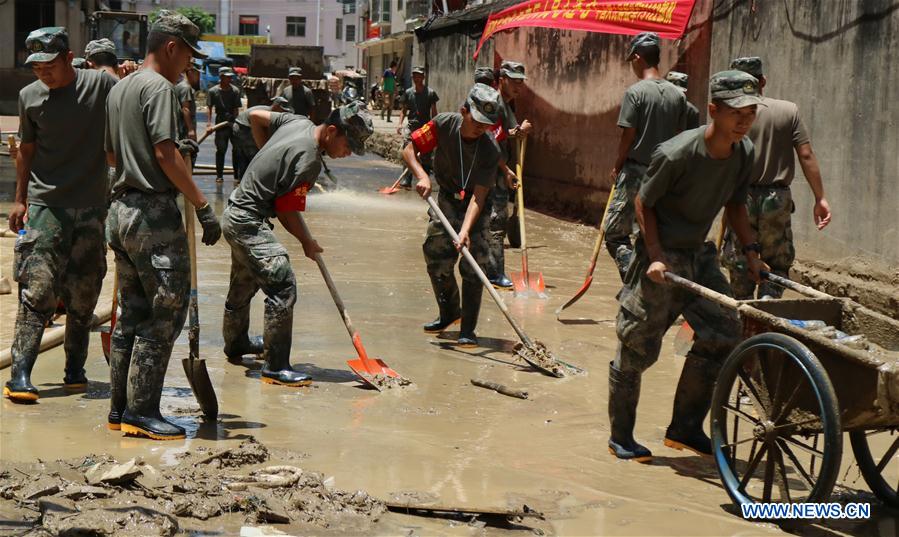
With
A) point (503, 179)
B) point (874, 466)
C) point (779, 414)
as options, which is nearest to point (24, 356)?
point (779, 414)

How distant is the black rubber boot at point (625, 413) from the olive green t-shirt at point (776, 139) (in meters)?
2.13

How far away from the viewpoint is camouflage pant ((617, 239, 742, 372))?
17.7 feet

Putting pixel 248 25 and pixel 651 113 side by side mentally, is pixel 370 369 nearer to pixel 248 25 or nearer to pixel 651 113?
pixel 651 113

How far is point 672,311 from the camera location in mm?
5465

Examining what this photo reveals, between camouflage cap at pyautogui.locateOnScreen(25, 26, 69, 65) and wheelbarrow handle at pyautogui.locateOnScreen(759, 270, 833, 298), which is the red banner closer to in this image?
wheelbarrow handle at pyautogui.locateOnScreen(759, 270, 833, 298)

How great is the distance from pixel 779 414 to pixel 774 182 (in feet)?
9.36

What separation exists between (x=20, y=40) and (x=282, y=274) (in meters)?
31.7

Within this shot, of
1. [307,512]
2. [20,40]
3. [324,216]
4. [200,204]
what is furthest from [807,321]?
[20,40]

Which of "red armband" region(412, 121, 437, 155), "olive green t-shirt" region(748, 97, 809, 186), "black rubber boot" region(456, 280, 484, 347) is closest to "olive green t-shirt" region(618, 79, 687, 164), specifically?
"olive green t-shirt" region(748, 97, 809, 186)

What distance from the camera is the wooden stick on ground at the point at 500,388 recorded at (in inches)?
261

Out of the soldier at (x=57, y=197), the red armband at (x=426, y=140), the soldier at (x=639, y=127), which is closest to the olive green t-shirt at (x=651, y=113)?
the soldier at (x=639, y=127)

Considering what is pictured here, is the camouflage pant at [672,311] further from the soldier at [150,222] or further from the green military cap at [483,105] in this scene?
the green military cap at [483,105]

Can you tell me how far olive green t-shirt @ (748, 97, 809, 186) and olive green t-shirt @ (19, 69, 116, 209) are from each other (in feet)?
12.7

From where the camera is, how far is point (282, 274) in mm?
6676
